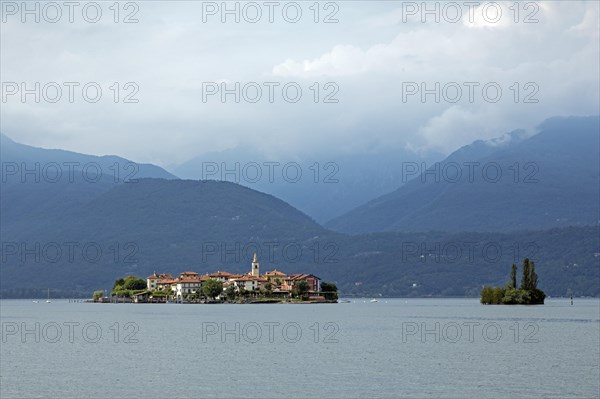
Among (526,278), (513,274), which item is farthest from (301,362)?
(526,278)

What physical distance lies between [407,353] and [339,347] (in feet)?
27.5

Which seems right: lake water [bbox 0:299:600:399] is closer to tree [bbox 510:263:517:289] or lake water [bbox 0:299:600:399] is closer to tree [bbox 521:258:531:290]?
tree [bbox 510:263:517:289]

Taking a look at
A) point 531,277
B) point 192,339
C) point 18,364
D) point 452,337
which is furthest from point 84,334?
point 531,277

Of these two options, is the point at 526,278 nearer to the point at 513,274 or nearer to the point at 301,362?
the point at 513,274

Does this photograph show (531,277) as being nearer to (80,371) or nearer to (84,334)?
(84,334)

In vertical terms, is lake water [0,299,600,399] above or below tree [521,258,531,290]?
below

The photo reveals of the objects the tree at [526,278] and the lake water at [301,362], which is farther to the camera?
the tree at [526,278]

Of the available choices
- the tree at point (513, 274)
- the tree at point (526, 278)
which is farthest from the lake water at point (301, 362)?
the tree at point (526, 278)

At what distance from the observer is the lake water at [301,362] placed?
55.4 meters

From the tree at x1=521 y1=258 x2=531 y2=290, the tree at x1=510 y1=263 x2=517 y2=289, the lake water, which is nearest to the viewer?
the lake water

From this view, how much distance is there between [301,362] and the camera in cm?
7038

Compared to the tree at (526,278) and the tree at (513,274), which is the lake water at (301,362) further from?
the tree at (526,278)

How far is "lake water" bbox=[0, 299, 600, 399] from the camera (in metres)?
55.4

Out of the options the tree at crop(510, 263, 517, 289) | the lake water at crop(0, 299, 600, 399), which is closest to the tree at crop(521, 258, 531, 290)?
the tree at crop(510, 263, 517, 289)
